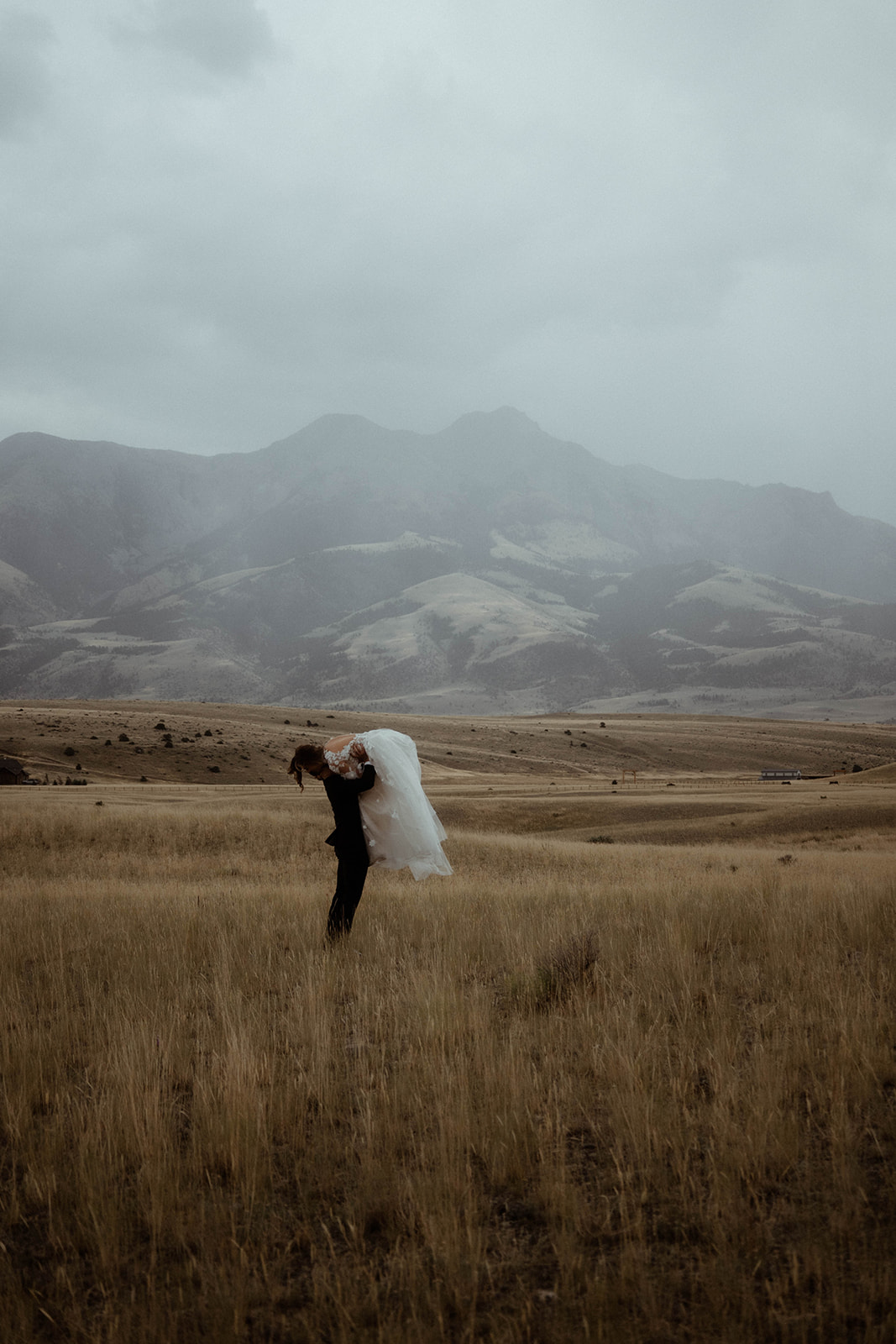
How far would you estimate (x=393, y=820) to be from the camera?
8.86m

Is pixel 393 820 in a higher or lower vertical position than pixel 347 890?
higher

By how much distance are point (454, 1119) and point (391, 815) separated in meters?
4.65

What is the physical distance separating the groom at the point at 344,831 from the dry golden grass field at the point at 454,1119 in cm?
36

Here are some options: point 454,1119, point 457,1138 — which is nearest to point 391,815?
point 454,1119

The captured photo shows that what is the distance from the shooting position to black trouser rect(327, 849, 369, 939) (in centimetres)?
886

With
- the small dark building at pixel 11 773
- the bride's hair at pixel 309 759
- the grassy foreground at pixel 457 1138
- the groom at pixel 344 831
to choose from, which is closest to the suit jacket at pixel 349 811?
the groom at pixel 344 831

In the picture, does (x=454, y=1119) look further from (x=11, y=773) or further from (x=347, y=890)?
(x=11, y=773)

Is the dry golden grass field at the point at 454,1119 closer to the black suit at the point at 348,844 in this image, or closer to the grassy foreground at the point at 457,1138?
the grassy foreground at the point at 457,1138

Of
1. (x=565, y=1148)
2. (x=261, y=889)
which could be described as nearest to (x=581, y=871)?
(x=261, y=889)

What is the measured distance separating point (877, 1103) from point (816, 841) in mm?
23343

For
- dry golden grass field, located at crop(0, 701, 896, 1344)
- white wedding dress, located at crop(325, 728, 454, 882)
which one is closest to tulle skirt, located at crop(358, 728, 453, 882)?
white wedding dress, located at crop(325, 728, 454, 882)

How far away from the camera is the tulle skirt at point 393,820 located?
8836mm

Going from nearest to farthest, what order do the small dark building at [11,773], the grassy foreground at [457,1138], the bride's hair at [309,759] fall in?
the grassy foreground at [457,1138], the bride's hair at [309,759], the small dark building at [11,773]

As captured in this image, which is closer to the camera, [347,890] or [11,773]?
[347,890]
